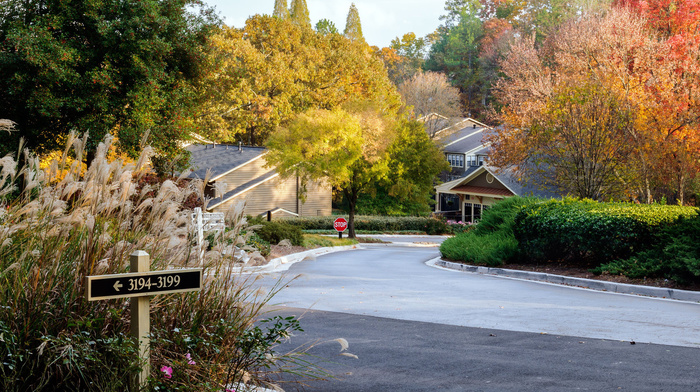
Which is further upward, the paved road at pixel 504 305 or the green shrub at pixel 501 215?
the green shrub at pixel 501 215

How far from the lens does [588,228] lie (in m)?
15.0

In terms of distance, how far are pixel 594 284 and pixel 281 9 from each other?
66.9m

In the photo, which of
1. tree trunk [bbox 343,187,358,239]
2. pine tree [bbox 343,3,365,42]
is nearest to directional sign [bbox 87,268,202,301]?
tree trunk [bbox 343,187,358,239]

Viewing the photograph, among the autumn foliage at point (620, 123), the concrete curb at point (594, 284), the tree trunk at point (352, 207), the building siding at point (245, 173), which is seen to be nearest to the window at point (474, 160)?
the tree trunk at point (352, 207)

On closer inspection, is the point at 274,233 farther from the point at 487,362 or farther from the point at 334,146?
the point at 487,362

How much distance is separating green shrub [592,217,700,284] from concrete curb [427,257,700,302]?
44cm

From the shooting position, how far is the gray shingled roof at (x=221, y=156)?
4372 cm

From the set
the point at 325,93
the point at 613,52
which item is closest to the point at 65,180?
the point at 613,52

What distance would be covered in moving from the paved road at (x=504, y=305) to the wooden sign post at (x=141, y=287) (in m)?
3.65

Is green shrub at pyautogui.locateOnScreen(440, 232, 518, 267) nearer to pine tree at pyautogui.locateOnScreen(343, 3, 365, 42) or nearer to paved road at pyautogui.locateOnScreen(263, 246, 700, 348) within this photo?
paved road at pyautogui.locateOnScreen(263, 246, 700, 348)

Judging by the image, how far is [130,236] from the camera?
5.37 m

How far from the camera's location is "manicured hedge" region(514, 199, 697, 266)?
561 inches

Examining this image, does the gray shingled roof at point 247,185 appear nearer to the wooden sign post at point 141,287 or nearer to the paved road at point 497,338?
the paved road at point 497,338

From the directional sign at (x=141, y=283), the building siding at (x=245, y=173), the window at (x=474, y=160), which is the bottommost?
the directional sign at (x=141, y=283)
